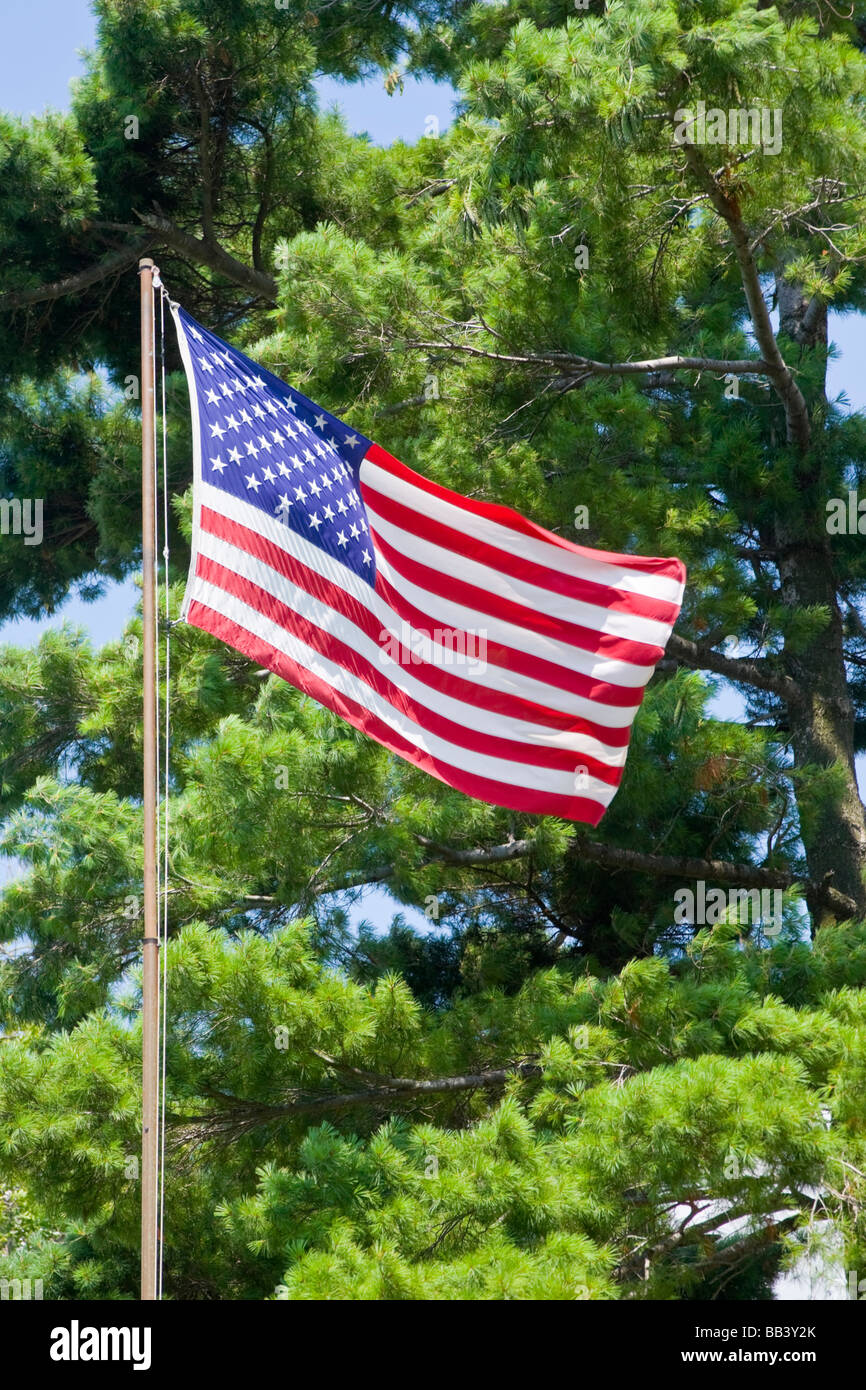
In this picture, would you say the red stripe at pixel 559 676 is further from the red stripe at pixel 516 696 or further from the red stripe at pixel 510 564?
the red stripe at pixel 510 564

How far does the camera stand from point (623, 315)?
9078 mm

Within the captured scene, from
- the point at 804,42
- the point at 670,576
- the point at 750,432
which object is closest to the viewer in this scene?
the point at 670,576

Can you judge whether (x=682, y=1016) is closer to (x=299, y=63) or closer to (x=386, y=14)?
(x=299, y=63)

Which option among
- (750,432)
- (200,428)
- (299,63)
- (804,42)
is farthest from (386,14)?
(200,428)

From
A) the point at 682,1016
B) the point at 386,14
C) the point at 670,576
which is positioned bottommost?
the point at 682,1016

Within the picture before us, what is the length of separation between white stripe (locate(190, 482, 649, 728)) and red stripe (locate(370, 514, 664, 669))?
7 centimetres

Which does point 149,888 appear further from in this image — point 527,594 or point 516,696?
point 527,594

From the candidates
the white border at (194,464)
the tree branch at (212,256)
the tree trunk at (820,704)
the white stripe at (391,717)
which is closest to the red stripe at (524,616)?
the white stripe at (391,717)

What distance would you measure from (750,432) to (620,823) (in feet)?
8.59

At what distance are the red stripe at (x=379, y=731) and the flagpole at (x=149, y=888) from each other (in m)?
0.25

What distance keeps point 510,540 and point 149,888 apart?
2505mm

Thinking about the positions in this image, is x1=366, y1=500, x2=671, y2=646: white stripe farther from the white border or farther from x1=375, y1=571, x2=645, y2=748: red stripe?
the white border

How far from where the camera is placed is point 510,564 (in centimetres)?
701

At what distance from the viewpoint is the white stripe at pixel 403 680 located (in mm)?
6109
